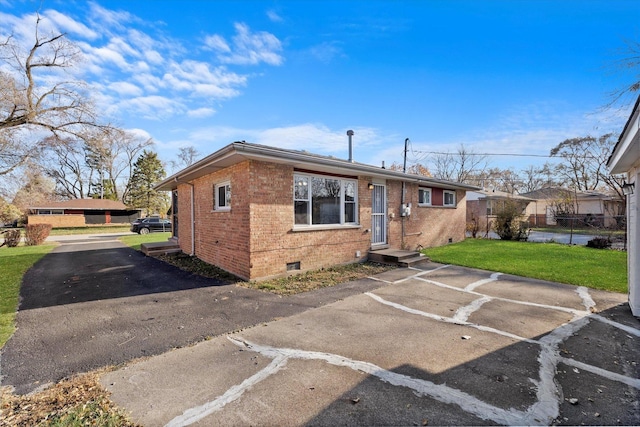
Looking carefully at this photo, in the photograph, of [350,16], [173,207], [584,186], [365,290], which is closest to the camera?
[365,290]

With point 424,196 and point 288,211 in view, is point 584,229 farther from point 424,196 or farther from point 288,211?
point 288,211

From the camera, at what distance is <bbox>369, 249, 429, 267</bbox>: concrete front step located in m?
8.94

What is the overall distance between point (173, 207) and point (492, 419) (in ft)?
49.4

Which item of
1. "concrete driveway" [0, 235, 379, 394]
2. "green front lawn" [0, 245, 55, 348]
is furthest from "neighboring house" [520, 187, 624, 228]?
"green front lawn" [0, 245, 55, 348]

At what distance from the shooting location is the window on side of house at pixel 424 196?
12.6 m

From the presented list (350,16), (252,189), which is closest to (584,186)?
(350,16)

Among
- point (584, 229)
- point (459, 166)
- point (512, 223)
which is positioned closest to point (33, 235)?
point (512, 223)

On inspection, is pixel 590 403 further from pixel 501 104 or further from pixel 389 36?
pixel 501 104

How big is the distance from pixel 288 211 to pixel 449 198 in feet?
33.8

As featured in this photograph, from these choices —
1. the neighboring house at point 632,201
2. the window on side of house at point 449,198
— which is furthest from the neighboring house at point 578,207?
the neighboring house at point 632,201

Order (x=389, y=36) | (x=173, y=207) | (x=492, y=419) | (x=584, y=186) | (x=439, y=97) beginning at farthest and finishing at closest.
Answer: (x=584, y=186)
(x=173, y=207)
(x=439, y=97)
(x=389, y=36)
(x=492, y=419)

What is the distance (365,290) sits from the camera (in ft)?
20.9

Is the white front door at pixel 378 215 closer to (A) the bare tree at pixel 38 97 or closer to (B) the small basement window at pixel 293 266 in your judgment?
(B) the small basement window at pixel 293 266

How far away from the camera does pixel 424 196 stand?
1287 centimetres
